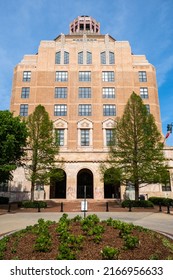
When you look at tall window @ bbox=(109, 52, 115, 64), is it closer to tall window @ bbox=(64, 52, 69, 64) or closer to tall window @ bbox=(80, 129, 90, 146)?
tall window @ bbox=(64, 52, 69, 64)

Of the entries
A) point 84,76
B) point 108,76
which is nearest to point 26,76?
point 84,76

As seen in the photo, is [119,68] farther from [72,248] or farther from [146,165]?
[72,248]

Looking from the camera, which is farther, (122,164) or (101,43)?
(101,43)

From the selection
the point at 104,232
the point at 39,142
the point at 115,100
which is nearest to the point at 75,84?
the point at 115,100

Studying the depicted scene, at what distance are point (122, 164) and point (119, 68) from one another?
2387 cm

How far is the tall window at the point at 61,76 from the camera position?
41.6 m

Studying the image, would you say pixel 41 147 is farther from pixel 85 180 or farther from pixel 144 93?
pixel 144 93

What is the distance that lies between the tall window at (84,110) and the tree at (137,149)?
13.5 metres

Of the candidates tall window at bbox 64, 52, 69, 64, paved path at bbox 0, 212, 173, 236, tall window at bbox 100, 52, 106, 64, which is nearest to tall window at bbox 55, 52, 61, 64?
tall window at bbox 64, 52, 69, 64

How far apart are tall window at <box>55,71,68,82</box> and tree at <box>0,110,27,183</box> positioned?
64.9 feet

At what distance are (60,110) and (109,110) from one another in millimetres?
9081

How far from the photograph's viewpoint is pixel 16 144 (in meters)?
23.5

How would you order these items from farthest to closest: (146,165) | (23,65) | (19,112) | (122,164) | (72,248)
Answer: (23,65) → (19,112) → (122,164) → (146,165) → (72,248)

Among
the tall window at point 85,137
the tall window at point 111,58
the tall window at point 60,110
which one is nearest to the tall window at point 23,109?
the tall window at point 60,110
